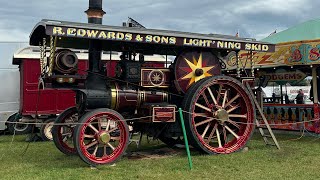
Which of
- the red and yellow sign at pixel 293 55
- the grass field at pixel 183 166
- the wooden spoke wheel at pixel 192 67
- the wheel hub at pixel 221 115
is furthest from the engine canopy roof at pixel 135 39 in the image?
the grass field at pixel 183 166

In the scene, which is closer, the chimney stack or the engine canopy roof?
the engine canopy roof

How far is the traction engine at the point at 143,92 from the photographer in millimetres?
6953

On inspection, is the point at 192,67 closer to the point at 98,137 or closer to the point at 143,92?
the point at 143,92

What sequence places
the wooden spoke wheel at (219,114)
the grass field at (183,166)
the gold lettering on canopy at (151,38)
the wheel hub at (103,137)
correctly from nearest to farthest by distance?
the grass field at (183,166)
the gold lettering on canopy at (151,38)
the wheel hub at (103,137)
the wooden spoke wheel at (219,114)

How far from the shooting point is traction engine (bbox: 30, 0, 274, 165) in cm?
695

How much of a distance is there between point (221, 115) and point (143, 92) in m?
1.62

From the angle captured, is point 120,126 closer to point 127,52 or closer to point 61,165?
point 61,165

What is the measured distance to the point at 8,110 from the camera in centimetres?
1407

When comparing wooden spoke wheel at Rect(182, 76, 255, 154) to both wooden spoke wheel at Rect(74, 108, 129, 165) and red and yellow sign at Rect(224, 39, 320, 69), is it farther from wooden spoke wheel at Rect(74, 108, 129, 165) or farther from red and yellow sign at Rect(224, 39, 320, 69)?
red and yellow sign at Rect(224, 39, 320, 69)

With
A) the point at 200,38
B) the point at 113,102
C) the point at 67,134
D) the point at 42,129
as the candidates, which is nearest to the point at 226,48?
the point at 200,38

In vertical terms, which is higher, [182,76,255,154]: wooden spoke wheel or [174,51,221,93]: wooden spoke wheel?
[174,51,221,93]: wooden spoke wheel

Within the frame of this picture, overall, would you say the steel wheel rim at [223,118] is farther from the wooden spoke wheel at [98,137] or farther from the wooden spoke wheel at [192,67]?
the wooden spoke wheel at [98,137]

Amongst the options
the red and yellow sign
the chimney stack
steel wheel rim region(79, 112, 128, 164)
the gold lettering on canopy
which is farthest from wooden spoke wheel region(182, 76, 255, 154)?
the chimney stack

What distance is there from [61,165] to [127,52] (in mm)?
2580
